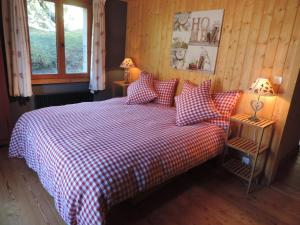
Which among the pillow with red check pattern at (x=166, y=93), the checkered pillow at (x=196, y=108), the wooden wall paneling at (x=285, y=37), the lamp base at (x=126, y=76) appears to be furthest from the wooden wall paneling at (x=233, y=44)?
the lamp base at (x=126, y=76)

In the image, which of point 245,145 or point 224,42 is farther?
point 224,42

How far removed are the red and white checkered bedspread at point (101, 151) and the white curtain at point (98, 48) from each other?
3.57ft

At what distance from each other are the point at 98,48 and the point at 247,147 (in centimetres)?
281

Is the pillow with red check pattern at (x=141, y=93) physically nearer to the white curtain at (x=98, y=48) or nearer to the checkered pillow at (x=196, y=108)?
the checkered pillow at (x=196, y=108)

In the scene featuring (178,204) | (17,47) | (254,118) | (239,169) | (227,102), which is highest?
(17,47)

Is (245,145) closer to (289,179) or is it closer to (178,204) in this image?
(289,179)

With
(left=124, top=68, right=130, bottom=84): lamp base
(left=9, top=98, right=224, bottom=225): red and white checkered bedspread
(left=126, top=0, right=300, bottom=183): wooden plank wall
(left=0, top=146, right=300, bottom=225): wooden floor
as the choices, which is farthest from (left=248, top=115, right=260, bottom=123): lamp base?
(left=124, top=68, right=130, bottom=84): lamp base

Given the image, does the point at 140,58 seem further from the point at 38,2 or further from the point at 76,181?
the point at 76,181

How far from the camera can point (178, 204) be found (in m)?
2.06

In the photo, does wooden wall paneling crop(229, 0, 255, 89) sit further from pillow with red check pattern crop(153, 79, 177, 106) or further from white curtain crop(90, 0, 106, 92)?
white curtain crop(90, 0, 106, 92)

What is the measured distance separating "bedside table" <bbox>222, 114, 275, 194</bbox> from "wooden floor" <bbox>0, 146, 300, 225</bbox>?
0.17 metres

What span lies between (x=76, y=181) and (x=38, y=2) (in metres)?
2.84

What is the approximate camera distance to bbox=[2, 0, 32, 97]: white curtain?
2.69 m

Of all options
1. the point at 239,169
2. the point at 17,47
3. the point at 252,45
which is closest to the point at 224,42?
the point at 252,45
